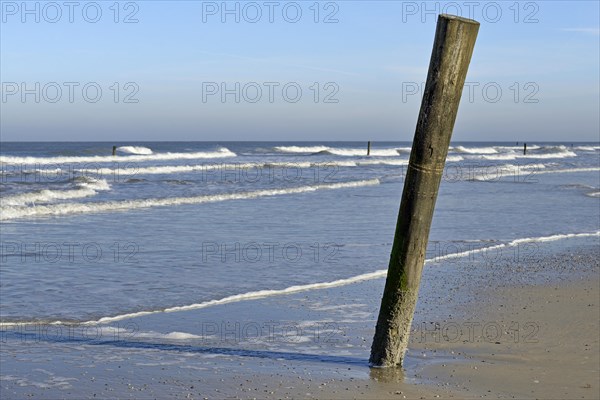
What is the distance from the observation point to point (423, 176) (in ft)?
18.8

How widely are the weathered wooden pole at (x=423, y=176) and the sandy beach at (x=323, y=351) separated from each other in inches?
14.0

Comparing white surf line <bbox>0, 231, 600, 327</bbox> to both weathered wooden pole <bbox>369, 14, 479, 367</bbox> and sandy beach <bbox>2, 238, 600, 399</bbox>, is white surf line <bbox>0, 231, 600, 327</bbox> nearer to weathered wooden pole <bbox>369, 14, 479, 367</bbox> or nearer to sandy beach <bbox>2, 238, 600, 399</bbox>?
sandy beach <bbox>2, 238, 600, 399</bbox>

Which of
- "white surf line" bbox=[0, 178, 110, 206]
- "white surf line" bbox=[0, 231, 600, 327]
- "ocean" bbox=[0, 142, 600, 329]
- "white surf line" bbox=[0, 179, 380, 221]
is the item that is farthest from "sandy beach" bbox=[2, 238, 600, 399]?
"white surf line" bbox=[0, 178, 110, 206]

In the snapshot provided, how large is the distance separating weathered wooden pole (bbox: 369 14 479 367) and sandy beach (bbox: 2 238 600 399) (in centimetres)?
36

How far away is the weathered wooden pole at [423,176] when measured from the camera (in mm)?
5508

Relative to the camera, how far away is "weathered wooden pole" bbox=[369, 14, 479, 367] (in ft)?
18.1

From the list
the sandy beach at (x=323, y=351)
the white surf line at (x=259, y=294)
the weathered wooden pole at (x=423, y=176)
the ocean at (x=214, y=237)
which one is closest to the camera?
the weathered wooden pole at (x=423, y=176)

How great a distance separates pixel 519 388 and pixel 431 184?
1596mm

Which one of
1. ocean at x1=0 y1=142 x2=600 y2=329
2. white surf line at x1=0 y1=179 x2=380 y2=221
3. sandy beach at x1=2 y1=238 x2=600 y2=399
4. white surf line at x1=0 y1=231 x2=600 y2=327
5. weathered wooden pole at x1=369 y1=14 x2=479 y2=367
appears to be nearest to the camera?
weathered wooden pole at x1=369 y1=14 x2=479 y2=367

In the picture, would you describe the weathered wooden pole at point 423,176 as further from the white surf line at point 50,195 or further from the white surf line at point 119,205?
the white surf line at point 50,195

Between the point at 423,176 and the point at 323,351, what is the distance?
192 centimetres

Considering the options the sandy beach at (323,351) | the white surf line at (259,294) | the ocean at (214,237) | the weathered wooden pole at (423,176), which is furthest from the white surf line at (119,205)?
the weathered wooden pole at (423,176)

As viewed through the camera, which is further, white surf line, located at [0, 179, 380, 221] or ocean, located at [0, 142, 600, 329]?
white surf line, located at [0, 179, 380, 221]

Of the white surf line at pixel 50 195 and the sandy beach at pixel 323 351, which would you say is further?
the white surf line at pixel 50 195
